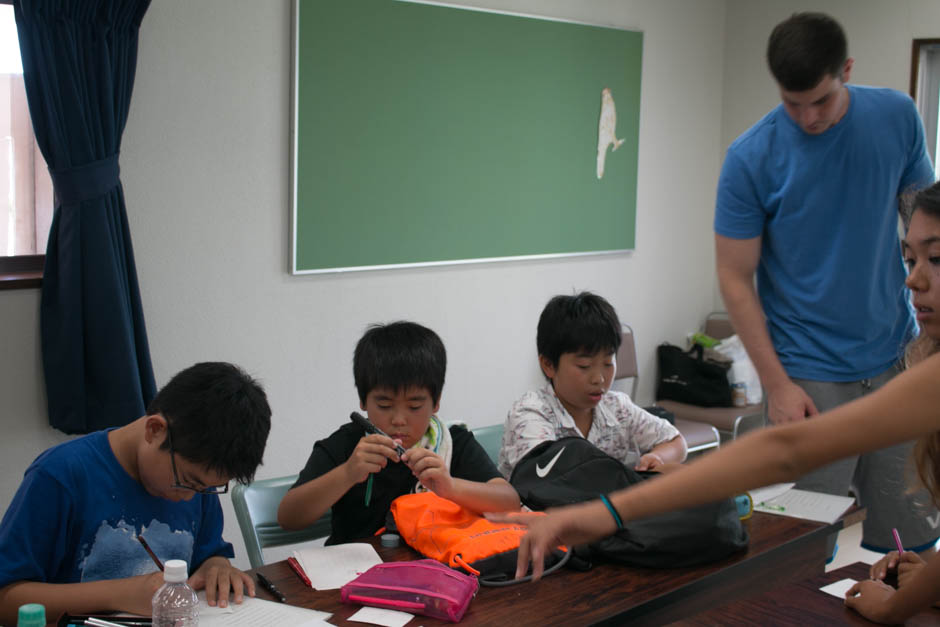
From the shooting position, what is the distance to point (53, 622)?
159cm

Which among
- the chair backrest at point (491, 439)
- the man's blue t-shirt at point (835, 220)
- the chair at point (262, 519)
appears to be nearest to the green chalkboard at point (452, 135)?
the chair backrest at point (491, 439)

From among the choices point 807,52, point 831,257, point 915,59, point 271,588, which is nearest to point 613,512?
point 271,588

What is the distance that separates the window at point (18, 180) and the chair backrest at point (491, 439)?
5.12 ft

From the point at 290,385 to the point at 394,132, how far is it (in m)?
1.14

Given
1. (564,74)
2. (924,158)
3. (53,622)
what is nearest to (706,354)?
(564,74)

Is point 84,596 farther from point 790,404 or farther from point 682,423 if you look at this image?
point 682,423

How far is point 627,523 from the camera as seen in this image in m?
1.84

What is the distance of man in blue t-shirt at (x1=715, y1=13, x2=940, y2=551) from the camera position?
255 centimetres

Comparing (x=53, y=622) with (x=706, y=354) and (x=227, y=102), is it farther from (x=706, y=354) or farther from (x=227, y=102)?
(x=706, y=354)

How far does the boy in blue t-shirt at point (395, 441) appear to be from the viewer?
216 centimetres

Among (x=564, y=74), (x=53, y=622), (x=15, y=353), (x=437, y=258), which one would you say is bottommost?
(x=53, y=622)

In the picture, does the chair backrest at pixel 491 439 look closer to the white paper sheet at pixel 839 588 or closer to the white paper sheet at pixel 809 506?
the white paper sheet at pixel 809 506

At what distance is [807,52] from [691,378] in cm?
307

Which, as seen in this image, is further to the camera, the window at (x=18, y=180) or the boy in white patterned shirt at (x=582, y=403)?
the window at (x=18, y=180)
